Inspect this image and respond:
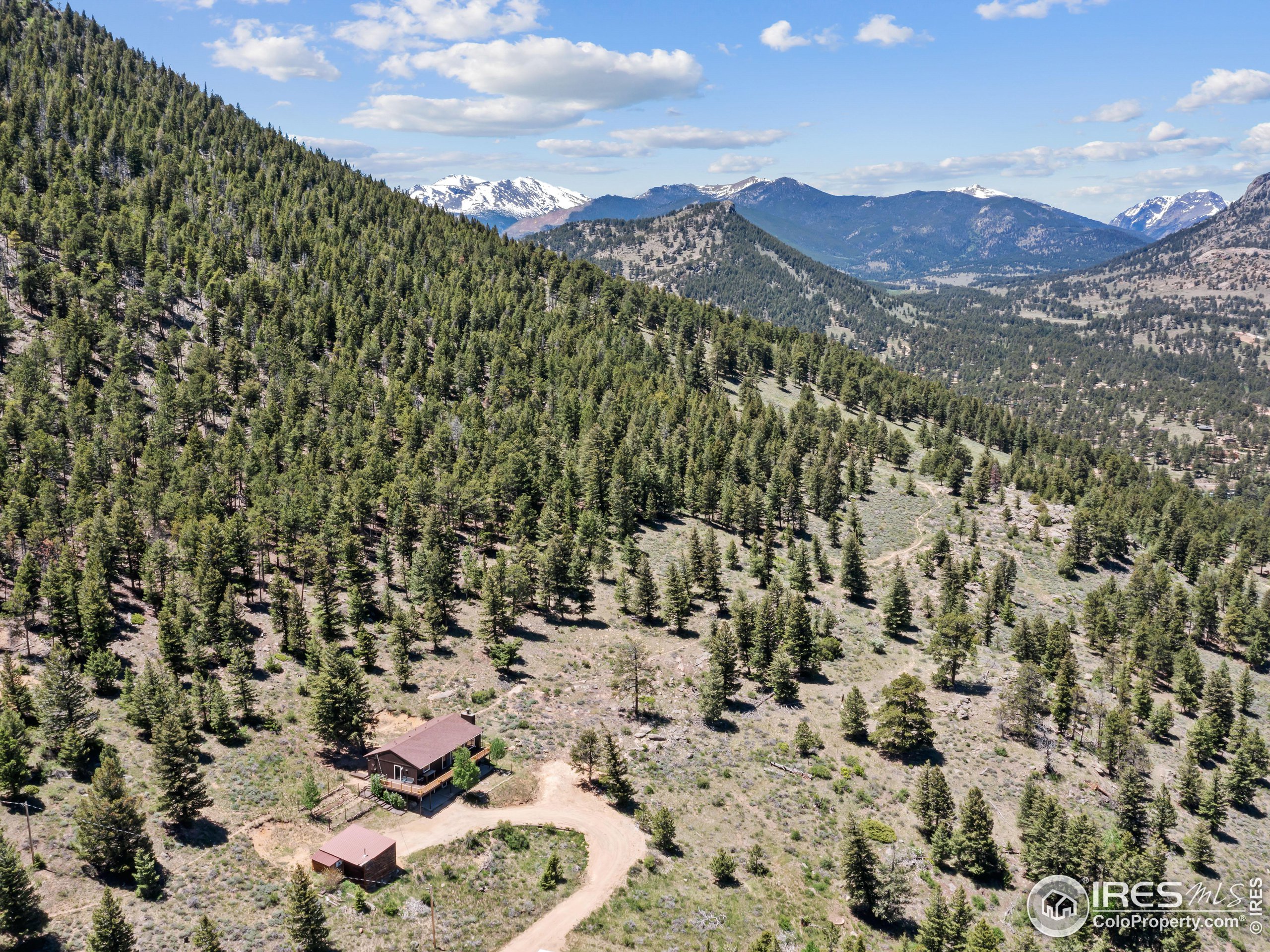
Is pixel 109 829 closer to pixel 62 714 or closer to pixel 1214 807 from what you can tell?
pixel 62 714

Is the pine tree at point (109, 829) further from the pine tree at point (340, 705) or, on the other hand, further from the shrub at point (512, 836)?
the shrub at point (512, 836)

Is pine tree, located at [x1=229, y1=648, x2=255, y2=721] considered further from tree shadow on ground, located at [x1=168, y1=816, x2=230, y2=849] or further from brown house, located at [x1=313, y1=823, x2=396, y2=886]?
brown house, located at [x1=313, y1=823, x2=396, y2=886]

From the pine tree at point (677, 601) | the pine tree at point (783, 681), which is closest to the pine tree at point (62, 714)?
the pine tree at point (677, 601)

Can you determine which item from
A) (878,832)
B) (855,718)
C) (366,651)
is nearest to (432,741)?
(366,651)

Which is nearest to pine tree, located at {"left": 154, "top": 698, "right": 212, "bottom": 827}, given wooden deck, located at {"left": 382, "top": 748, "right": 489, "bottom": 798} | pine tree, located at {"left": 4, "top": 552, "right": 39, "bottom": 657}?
wooden deck, located at {"left": 382, "top": 748, "right": 489, "bottom": 798}

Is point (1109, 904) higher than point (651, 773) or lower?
lower

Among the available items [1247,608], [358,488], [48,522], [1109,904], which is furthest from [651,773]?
A: [1247,608]

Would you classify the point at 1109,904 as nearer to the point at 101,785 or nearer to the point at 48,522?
the point at 101,785
